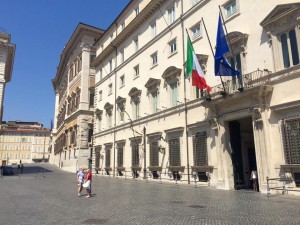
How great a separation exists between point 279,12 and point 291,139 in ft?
22.7

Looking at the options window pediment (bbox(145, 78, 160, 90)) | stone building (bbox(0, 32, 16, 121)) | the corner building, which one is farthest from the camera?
stone building (bbox(0, 32, 16, 121))

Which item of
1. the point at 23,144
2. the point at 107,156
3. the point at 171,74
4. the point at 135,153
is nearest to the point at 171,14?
the point at 171,74

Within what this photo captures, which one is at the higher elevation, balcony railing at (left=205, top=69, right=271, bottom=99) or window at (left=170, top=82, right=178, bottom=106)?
window at (left=170, top=82, right=178, bottom=106)

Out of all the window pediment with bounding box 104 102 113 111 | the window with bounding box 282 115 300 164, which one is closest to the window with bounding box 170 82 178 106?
the window with bounding box 282 115 300 164

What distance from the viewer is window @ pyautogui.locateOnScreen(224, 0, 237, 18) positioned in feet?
63.2

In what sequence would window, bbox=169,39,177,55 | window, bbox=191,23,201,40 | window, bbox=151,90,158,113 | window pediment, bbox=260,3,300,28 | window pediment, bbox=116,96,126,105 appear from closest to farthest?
window pediment, bbox=260,3,300,28
window, bbox=191,23,201,40
window, bbox=169,39,177,55
window, bbox=151,90,158,113
window pediment, bbox=116,96,126,105

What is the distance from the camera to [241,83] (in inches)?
698

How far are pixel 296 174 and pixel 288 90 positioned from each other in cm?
430

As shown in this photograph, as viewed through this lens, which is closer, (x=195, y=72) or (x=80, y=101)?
(x=195, y=72)

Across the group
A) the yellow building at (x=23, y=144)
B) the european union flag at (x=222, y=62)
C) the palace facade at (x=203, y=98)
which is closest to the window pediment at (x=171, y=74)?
the palace facade at (x=203, y=98)

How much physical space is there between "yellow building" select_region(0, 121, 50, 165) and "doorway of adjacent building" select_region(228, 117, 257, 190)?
102 m

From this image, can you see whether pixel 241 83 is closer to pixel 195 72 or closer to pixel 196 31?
pixel 195 72

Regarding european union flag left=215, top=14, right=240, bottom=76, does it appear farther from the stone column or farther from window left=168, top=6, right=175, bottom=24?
the stone column

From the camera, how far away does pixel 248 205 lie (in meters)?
11.3
